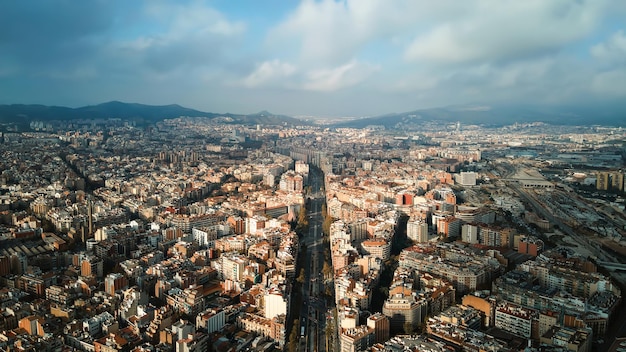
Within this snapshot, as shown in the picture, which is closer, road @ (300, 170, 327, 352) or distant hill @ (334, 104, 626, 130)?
road @ (300, 170, 327, 352)

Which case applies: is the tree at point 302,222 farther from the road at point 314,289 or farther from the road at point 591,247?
the road at point 591,247

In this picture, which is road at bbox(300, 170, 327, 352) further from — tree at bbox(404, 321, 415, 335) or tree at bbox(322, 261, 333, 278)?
tree at bbox(404, 321, 415, 335)

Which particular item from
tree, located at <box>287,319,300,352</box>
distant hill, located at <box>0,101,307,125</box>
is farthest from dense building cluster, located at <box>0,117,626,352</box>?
distant hill, located at <box>0,101,307,125</box>

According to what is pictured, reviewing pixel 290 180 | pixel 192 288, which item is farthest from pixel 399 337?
pixel 290 180

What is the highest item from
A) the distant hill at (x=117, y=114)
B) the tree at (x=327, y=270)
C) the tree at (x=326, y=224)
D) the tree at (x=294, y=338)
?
the distant hill at (x=117, y=114)

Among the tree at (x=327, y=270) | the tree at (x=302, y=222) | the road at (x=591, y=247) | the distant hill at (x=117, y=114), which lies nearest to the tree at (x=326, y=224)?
the tree at (x=302, y=222)

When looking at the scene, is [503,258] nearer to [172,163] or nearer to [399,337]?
[399,337]
